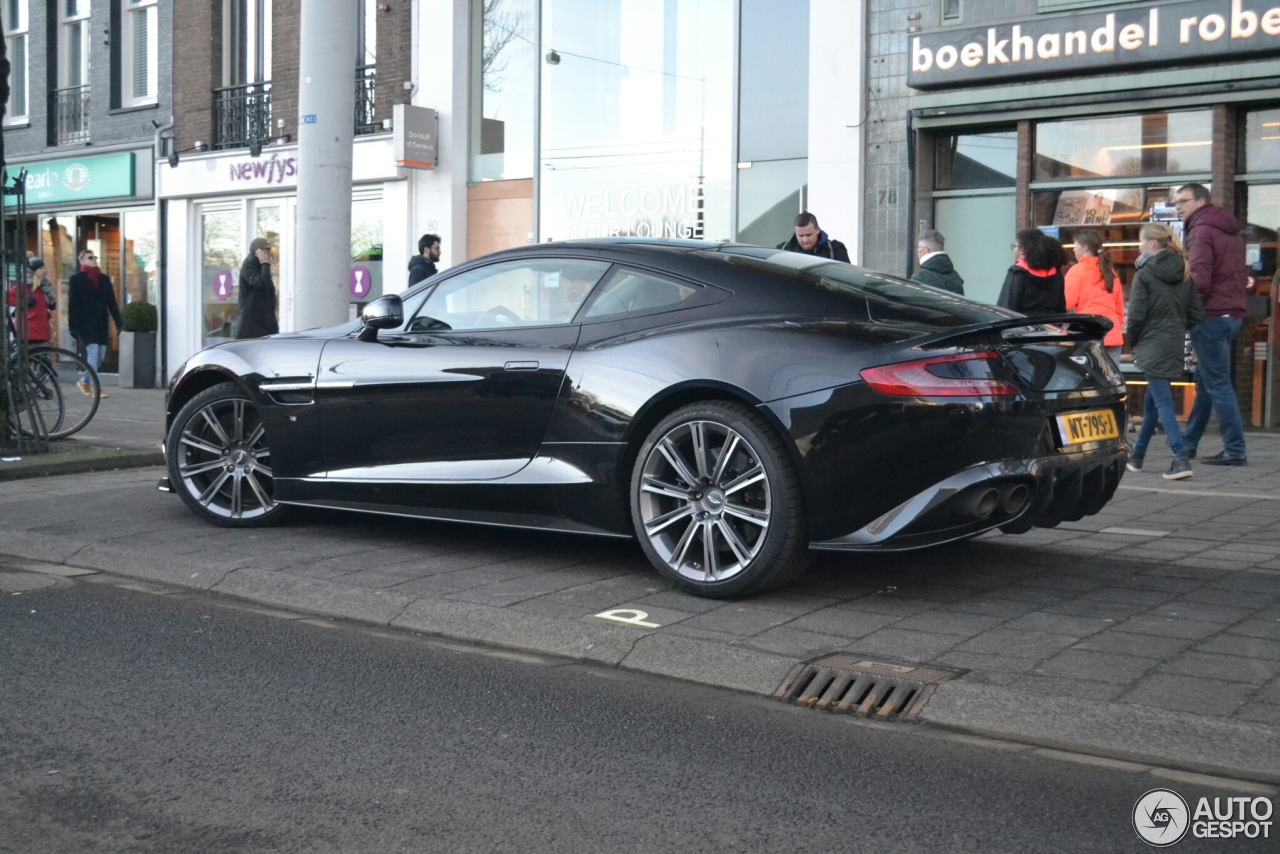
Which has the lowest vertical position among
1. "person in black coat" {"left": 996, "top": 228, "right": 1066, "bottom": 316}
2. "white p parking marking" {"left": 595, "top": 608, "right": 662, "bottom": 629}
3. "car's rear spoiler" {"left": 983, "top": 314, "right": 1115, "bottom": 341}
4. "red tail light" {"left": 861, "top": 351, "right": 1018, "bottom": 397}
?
"white p parking marking" {"left": 595, "top": 608, "right": 662, "bottom": 629}

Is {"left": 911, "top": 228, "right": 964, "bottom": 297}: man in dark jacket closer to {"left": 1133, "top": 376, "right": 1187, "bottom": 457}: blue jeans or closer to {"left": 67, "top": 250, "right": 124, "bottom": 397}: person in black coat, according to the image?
{"left": 1133, "top": 376, "right": 1187, "bottom": 457}: blue jeans

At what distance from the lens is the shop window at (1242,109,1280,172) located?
1252cm

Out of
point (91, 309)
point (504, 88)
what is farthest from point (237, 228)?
point (504, 88)

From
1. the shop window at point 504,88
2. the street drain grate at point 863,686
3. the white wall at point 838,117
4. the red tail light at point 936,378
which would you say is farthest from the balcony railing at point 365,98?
the street drain grate at point 863,686

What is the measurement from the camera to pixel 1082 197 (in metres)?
13.6

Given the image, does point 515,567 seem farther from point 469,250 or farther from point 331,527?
point 469,250

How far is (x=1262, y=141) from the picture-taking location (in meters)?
12.6

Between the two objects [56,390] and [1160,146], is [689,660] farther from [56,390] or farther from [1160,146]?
[1160,146]

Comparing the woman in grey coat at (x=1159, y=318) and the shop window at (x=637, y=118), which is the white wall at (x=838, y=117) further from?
the woman in grey coat at (x=1159, y=318)

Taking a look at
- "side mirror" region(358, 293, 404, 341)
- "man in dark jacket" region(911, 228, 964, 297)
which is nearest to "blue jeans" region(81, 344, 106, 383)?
"man in dark jacket" region(911, 228, 964, 297)

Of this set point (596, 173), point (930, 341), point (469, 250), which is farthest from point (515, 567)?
point (469, 250)

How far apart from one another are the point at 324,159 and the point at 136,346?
11.0 m

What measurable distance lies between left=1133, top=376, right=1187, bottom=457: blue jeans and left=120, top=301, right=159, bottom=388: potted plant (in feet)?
52.8

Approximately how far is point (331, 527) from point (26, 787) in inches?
146
